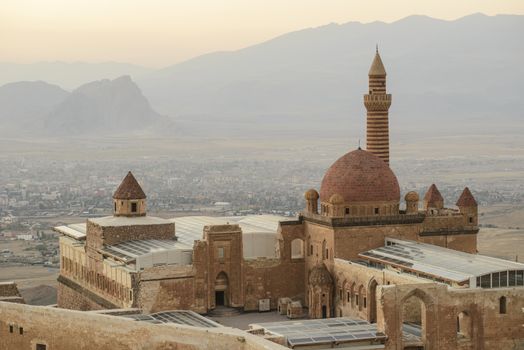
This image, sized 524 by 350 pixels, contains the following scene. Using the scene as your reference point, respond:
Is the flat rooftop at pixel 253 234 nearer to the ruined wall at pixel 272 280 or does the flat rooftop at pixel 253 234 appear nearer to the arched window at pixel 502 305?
the ruined wall at pixel 272 280

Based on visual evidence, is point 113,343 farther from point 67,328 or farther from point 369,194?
point 369,194

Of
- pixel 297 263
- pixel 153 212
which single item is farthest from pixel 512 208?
pixel 297 263

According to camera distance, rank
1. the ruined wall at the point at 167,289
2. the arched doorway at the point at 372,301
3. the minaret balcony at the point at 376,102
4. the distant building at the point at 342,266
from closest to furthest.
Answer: the distant building at the point at 342,266 → the arched doorway at the point at 372,301 → the ruined wall at the point at 167,289 → the minaret balcony at the point at 376,102

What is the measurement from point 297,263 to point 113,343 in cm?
1407

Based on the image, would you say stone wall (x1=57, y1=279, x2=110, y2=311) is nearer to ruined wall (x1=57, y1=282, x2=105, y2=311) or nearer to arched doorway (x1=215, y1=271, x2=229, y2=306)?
ruined wall (x1=57, y1=282, x2=105, y2=311)

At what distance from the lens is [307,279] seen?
52.5 m

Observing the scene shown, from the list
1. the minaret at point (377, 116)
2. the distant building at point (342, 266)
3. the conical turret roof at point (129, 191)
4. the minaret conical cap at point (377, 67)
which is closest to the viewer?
the distant building at point (342, 266)

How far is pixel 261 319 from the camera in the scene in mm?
49812

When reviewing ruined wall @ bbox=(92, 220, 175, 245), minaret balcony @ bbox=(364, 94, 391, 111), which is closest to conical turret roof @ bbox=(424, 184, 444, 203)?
minaret balcony @ bbox=(364, 94, 391, 111)

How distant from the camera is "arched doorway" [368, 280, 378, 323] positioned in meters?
46.5

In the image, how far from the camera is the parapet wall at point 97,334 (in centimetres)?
3954

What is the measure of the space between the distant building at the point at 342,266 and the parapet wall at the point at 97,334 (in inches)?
144

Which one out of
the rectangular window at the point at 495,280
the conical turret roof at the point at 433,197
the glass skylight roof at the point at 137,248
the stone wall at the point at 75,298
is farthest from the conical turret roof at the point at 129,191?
the rectangular window at the point at 495,280

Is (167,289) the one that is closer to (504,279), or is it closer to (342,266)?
(342,266)
